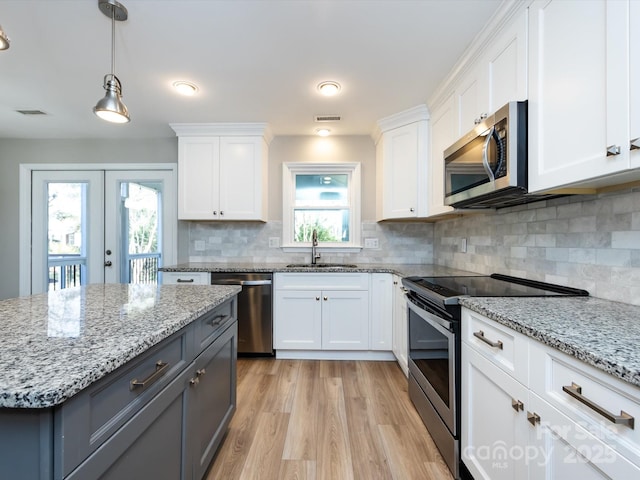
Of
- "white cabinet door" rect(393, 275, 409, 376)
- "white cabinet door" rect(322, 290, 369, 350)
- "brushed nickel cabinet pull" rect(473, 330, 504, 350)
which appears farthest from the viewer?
"white cabinet door" rect(322, 290, 369, 350)

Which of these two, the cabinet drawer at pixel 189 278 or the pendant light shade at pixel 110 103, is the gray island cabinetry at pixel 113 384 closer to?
the pendant light shade at pixel 110 103

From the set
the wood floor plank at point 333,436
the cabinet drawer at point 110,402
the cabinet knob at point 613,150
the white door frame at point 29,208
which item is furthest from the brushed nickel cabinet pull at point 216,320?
the white door frame at point 29,208

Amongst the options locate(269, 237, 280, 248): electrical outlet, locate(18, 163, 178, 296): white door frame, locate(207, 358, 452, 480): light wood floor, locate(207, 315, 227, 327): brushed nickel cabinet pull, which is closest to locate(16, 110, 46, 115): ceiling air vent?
locate(18, 163, 178, 296): white door frame

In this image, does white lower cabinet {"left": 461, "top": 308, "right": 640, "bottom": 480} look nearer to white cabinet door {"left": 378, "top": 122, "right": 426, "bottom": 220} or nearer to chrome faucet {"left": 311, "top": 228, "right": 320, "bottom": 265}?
white cabinet door {"left": 378, "top": 122, "right": 426, "bottom": 220}

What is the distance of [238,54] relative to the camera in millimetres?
1884

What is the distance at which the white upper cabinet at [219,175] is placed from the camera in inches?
119

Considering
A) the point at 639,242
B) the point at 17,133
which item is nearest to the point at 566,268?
the point at 639,242

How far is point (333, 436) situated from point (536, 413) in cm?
117

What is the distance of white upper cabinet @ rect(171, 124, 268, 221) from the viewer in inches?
119

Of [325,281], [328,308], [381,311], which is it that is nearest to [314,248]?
[325,281]

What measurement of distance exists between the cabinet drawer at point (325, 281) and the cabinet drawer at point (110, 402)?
1756 millimetres

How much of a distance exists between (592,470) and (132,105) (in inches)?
138

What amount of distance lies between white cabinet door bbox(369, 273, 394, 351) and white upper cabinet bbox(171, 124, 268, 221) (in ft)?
4.54

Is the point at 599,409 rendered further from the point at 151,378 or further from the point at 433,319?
the point at 151,378
